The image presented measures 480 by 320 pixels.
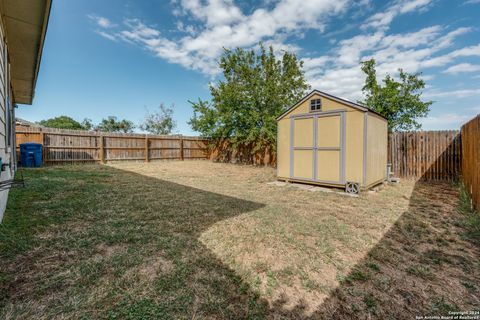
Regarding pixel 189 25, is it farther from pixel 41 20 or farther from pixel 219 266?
pixel 219 266

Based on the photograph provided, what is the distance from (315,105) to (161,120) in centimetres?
2497

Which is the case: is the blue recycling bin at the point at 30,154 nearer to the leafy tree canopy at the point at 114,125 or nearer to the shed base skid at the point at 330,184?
the shed base skid at the point at 330,184

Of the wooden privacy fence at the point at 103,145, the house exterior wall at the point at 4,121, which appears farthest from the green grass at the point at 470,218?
the wooden privacy fence at the point at 103,145

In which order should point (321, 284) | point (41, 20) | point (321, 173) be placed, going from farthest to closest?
point (321, 173) < point (41, 20) < point (321, 284)

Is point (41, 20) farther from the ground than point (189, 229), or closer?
farther from the ground

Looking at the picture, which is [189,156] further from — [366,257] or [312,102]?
[366,257]

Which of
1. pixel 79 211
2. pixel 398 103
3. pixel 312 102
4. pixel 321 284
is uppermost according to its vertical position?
pixel 398 103

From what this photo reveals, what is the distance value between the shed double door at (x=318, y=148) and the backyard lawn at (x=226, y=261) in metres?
2.15

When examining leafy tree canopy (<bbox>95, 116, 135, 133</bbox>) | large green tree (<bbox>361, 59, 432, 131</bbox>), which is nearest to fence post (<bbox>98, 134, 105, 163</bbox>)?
large green tree (<bbox>361, 59, 432, 131</bbox>)

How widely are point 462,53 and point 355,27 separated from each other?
3.86 meters

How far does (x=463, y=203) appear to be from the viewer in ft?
15.7

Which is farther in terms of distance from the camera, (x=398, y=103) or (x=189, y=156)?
(x=189, y=156)

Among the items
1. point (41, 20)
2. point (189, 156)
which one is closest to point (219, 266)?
point (41, 20)

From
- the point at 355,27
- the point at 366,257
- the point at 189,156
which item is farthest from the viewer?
the point at 189,156
